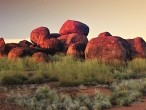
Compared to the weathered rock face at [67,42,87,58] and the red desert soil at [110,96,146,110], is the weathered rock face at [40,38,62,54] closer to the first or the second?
the weathered rock face at [67,42,87,58]

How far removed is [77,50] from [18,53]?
4.42 m

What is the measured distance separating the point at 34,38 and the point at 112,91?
63.0ft

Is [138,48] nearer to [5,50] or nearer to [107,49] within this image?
[107,49]

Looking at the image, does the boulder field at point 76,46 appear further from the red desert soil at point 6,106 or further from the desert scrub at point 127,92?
the red desert soil at point 6,106

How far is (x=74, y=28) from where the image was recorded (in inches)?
1417

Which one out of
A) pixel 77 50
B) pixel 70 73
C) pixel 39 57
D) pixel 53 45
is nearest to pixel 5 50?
pixel 53 45

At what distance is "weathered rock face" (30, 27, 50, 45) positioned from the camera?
33719 mm

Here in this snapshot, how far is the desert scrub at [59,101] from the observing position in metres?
13.2

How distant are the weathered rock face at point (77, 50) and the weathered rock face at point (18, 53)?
3.13 m

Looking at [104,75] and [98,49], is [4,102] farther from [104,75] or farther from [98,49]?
[98,49]

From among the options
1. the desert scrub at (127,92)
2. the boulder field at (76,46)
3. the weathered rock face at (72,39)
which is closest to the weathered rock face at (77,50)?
the boulder field at (76,46)

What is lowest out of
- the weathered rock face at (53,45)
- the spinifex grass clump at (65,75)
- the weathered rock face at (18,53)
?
the spinifex grass clump at (65,75)

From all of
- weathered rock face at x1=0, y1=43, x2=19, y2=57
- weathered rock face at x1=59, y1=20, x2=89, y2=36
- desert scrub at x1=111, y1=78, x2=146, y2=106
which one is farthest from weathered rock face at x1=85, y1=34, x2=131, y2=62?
weathered rock face at x1=59, y1=20, x2=89, y2=36

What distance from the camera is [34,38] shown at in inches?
1366
